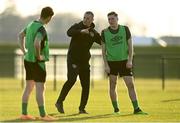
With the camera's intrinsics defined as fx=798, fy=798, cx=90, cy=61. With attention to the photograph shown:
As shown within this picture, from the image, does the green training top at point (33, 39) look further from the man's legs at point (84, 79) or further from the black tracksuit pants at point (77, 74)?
the man's legs at point (84, 79)

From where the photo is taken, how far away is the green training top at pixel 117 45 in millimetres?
14973

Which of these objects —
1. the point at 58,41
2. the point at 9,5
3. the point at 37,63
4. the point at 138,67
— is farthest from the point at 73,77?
the point at 58,41

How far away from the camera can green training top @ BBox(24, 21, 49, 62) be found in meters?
13.3

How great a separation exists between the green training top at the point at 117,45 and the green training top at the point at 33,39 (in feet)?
6.34

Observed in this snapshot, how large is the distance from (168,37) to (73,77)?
34894 mm

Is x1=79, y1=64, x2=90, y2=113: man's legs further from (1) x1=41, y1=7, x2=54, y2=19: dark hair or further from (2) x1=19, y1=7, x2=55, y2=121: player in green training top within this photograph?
(1) x1=41, y1=7, x2=54, y2=19: dark hair

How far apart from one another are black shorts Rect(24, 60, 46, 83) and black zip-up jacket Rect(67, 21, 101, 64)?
1.81 metres

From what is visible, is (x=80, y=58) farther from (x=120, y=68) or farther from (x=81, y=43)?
(x=120, y=68)

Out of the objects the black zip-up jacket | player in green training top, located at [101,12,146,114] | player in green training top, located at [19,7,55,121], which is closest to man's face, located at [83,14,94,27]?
the black zip-up jacket

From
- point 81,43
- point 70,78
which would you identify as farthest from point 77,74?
point 81,43

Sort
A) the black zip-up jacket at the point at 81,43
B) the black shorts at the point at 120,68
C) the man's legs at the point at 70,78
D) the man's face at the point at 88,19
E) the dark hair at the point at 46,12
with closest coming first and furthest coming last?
1. the dark hair at the point at 46,12
2. the man's face at the point at 88,19
3. the black shorts at the point at 120,68
4. the black zip-up jacket at the point at 81,43
5. the man's legs at the point at 70,78

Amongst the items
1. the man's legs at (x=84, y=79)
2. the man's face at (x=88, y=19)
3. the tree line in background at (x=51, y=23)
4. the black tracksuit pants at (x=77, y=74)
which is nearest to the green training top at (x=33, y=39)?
the man's face at (x=88, y=19)

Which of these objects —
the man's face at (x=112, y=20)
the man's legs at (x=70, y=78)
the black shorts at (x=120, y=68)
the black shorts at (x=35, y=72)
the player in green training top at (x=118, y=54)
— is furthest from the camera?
the man's legs at (x=70, y=78)

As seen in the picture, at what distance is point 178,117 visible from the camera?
14.5m
